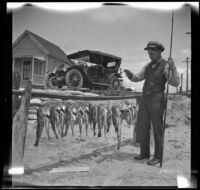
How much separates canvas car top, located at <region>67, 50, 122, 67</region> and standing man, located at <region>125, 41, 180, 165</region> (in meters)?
Answer: 0.60

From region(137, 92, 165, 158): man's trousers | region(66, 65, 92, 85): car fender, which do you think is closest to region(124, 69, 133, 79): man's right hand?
region(137, 92, 165, 158): man's trousers

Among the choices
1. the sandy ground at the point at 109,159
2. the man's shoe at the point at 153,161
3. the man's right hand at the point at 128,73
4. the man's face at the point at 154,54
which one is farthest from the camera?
the man's right hand at the point at 128,73

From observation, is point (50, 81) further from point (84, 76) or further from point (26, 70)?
point (84, 76)

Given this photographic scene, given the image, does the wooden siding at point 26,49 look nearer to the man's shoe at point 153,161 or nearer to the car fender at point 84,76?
the car fender at point 84,76

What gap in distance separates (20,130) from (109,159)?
4.69 feet

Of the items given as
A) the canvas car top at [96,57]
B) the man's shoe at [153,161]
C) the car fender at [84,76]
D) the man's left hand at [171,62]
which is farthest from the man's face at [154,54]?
the man's shoe at [153,161]

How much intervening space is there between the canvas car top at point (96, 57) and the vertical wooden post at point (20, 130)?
1.04 m

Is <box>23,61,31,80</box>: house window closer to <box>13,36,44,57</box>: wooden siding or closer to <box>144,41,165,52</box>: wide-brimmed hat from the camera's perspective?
<box>13,36,44,57</box>: wooden siding

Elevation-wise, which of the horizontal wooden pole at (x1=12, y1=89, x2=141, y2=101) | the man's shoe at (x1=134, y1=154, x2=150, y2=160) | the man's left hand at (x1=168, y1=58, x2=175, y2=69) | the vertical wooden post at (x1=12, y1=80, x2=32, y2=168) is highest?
the man's left hand at (x1=168, y1=58, x2=175, y2=69)

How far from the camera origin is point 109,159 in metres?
3.99

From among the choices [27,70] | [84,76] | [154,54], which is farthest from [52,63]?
[154,54]

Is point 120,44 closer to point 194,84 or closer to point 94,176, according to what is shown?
point 194,84

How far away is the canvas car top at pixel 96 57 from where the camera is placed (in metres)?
4.32

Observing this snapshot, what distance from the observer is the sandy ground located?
3.76m
